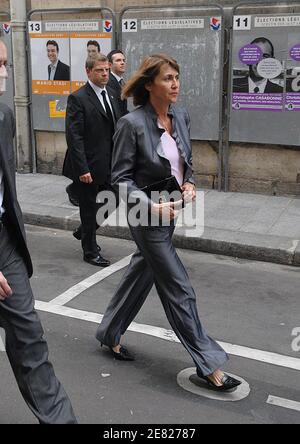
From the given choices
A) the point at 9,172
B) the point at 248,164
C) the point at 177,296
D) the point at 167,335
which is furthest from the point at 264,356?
the point at 248,164

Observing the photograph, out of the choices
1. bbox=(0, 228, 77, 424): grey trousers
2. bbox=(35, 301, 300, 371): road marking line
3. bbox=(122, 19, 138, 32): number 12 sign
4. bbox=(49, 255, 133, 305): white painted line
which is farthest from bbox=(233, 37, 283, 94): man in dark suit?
bbox=(0, 228, 77, 424): grey trousers

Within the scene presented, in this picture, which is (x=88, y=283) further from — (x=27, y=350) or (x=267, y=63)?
(x=267, y=63)

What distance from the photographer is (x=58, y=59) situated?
30.0 feet

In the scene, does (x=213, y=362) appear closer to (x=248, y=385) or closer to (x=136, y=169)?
(x=248, y=385)

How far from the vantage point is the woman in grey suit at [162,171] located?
3.48 metres

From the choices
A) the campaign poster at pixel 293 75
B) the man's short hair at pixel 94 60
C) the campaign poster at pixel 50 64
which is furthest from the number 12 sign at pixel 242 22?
the man's short hair at pixel 94 60

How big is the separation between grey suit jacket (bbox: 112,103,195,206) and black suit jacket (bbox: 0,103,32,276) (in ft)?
2.85

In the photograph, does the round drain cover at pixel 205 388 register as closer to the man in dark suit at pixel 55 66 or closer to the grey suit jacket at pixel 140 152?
the grey suit jacket at pixel 140 152

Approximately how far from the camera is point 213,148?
27.7ft

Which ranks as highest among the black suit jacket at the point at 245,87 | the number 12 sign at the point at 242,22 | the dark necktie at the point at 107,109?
the number 12 sign at the point at 242,22

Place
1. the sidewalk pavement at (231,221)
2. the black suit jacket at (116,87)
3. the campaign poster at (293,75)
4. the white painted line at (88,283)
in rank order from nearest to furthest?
the white painted line at (88,283)
the sidewalk pavement at (231,221)
the black suit jacket at (116,87)
the campaign poster at (293,75)

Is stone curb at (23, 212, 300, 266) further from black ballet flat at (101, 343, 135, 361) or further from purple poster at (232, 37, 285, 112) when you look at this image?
black ballet flat at (101, 343, 135, 361)

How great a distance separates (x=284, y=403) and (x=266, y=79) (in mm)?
5331

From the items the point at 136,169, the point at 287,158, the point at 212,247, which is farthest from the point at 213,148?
the point at 136,169
